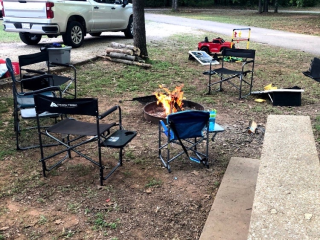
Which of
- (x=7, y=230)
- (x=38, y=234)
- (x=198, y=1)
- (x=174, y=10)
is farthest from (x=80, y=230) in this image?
(x=198, y=1)

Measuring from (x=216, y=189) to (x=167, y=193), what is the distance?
0.53 meters

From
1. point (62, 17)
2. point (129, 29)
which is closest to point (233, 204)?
point (62, 17)

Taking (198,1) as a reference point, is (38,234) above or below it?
below

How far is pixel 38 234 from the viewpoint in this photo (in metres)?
2.96

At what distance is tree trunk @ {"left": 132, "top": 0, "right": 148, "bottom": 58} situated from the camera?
941cm

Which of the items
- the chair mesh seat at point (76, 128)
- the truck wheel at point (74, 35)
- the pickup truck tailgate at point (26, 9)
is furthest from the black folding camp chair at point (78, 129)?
the truck wheel at point (74, 35)

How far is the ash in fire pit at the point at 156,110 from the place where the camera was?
5.53 meters

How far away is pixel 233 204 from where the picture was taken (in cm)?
338

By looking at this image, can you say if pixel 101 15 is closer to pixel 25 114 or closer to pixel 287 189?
pixel 25 114

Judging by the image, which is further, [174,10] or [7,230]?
[174,10]

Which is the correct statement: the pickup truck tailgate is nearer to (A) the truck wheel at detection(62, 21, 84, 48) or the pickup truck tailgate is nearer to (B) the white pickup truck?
(B) the white pickup truck

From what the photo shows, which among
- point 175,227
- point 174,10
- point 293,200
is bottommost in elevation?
point 175,227

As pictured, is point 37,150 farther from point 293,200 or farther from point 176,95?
point 293,200

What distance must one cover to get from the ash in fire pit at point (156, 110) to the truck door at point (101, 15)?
6.67m
